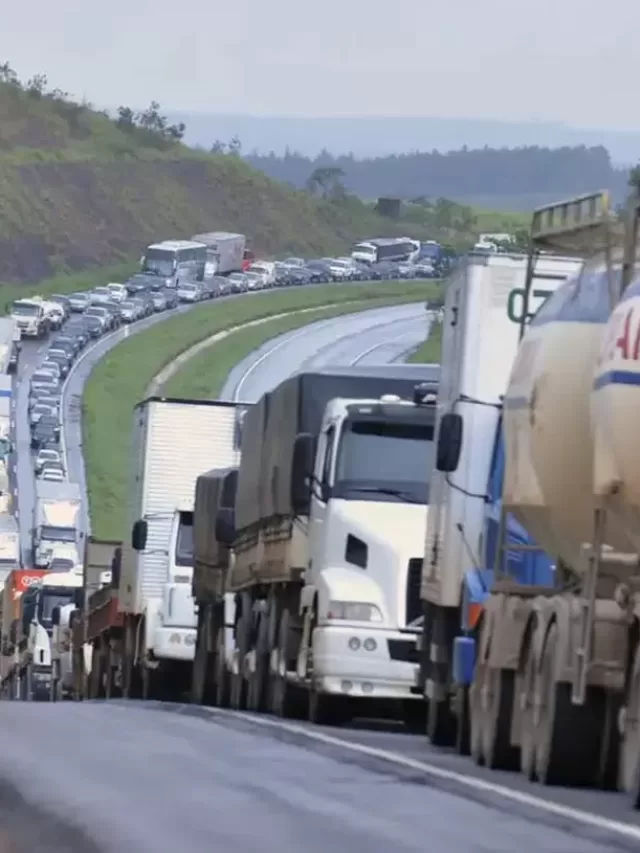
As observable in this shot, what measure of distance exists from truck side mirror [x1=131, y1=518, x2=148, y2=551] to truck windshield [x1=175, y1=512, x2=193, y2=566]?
1.43 ft

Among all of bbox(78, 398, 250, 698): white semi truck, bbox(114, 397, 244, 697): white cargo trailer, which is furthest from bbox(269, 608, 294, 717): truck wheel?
bbox(114, 397, 244, 697): white cargo trailer

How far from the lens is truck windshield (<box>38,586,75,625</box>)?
5266 cm

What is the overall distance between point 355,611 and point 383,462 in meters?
1.26

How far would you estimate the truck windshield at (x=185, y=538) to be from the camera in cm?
3538

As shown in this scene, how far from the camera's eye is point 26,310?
13488 cm

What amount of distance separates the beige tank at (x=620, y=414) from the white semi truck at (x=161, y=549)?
66.2ft

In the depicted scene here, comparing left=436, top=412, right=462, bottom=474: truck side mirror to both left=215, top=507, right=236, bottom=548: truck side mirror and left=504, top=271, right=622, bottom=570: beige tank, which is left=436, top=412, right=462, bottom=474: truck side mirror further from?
left=215, top=507, right=236, bottom=548: truck side mirror

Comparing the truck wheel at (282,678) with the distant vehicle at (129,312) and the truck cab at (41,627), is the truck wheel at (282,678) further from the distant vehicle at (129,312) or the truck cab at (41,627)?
the distant vehicle at (129,312)

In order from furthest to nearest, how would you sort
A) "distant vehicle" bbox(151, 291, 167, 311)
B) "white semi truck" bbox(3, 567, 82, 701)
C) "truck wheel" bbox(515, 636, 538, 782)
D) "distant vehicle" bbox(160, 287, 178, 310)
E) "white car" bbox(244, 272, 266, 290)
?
"white car" bbox(244, 272, 266, 290) < "distant vehicle" bbox(160, 287, 178, 310) < "distant vehicle" bbox(151, 291, 167, 311) < "white semi truck" bbox(3, 567, 82, 701) < "truck wheel" bbox(515, 636, 538, 782)

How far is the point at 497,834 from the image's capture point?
1126 cm

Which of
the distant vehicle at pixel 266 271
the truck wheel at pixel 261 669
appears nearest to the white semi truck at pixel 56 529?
the truck wheel at pixel 261 669

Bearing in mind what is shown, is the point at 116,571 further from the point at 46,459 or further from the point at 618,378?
the point at 46,459

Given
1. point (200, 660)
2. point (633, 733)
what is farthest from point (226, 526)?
point (633, 733)

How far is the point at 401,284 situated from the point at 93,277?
24.5 metres
